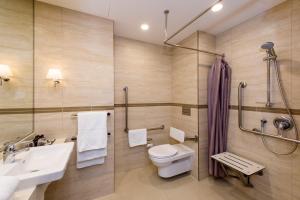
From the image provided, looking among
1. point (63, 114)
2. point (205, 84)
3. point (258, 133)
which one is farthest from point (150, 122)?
point (258, 133)

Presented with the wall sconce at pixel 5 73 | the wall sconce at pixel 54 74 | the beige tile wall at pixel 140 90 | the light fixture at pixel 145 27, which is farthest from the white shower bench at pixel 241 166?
the wall sconce at pixel 5 73

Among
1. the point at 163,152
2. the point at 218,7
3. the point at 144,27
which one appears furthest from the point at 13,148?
the point at 218,7

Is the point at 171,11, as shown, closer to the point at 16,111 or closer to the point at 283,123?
the point at 283,123

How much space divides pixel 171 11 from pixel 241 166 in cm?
218

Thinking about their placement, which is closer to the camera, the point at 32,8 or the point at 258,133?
the point at 32,8

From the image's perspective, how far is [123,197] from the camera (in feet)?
6.15

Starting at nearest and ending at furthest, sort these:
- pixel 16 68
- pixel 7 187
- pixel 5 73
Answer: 1. pixel 7 187
2. pixel 5 73
3. pixel 16 68

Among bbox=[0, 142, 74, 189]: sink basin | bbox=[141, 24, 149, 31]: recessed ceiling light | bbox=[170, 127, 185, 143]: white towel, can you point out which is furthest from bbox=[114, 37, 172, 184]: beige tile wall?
bbox=[0, 142, 74, 189]: sink basin

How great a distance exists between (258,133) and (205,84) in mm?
993

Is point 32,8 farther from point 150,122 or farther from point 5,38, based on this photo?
point 150,122

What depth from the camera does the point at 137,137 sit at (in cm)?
246

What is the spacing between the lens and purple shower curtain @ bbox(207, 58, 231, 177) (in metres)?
2.09

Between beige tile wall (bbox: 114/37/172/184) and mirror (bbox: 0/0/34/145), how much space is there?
116 centimetres

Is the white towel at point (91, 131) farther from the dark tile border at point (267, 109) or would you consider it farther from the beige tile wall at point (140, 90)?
the dark tile border at point (267, 109)
